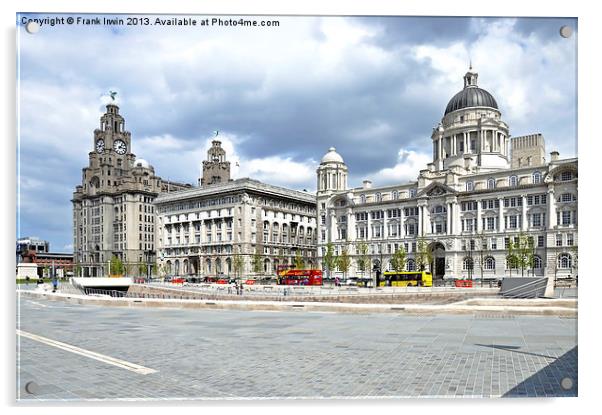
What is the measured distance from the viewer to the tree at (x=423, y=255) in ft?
250

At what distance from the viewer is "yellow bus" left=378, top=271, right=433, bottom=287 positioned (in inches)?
2388

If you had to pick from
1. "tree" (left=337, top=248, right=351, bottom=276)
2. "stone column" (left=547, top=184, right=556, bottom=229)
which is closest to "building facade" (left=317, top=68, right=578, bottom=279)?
"stone column" (left=547, top=184, right=556, bottom=229)

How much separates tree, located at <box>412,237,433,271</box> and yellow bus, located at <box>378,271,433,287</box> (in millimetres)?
13685

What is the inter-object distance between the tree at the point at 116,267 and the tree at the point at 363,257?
5123cm

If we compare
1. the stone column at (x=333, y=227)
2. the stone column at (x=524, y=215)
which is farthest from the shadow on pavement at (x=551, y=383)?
the stone column at (x=333, y=227)

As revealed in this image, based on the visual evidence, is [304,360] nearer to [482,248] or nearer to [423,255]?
[423,255]

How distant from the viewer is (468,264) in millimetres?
77500

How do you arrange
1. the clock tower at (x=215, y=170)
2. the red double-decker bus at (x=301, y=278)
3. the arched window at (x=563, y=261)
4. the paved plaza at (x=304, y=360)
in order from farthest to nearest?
the clock tower at (x=215, y=170)
the red double-decker bus at (x=301, y=278)
the arched window at (x=563, y=261)
the paved plaza at (x=304, y=360)

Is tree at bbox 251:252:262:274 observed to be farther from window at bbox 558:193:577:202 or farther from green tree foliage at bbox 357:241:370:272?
window at bbox 558:193:577:202

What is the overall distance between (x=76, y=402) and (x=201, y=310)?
689 inches

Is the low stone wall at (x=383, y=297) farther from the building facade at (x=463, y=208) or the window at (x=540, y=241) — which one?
the window at (x=540, y=241)

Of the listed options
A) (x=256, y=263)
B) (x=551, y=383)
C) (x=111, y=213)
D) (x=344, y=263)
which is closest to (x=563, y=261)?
(x=344, y=263)
